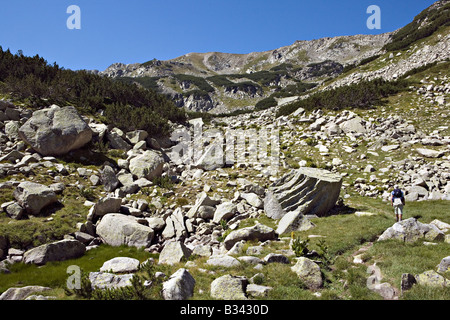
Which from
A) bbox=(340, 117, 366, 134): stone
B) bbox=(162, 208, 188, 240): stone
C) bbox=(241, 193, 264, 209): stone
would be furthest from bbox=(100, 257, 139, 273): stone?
bbox=(340, 117, 366, 134): stone

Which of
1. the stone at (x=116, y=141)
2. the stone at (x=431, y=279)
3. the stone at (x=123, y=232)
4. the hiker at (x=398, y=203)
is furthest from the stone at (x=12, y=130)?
the hiker at (x=398, y=203)

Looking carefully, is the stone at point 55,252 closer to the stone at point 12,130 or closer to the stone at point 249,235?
the stone at point 249,235

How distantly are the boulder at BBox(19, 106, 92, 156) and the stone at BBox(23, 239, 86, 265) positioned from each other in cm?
978

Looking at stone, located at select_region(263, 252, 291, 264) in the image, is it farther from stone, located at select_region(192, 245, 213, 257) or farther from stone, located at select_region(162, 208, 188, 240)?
stone, located at select_region(162, 208, 188, 240)

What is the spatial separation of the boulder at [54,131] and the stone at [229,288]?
16972 millimetres

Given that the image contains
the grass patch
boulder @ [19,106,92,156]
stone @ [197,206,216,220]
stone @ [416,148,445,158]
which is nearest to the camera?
the grass patch

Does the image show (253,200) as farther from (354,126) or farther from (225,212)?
(354,126)

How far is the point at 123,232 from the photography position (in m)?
12.3

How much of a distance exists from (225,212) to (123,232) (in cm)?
572

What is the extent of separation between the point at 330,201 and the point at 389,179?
5.78 meters

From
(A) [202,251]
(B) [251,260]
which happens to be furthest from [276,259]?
(A) [202,251]

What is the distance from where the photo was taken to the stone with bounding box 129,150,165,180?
18422 millimetres

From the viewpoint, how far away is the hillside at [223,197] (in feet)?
22.6
